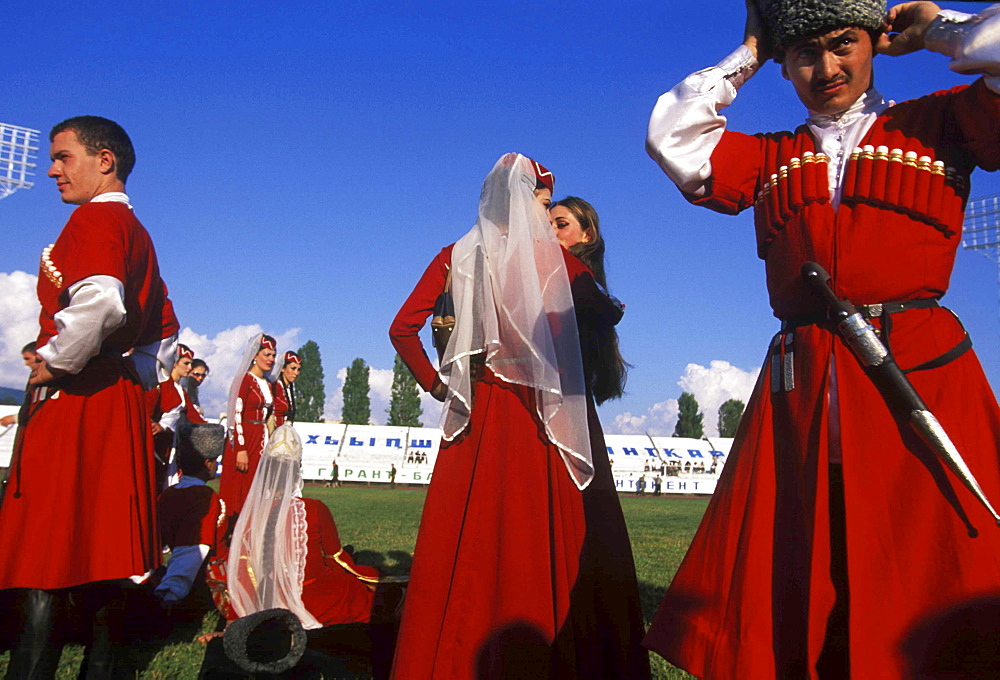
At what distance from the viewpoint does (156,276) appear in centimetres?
318

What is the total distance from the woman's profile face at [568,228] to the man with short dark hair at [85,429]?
75.0 inches

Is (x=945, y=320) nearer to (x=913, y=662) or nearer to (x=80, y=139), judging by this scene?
(x=913, y=662)

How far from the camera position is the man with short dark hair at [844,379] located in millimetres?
1541

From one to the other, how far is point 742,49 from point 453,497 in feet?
5.69

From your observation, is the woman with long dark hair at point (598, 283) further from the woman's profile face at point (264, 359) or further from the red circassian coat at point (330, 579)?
the woman's profile face at point (264, 359)

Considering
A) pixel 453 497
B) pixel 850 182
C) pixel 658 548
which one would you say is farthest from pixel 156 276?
pixel 658 548

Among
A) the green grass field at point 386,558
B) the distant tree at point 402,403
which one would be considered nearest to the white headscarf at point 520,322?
the green grass field at point 386,558

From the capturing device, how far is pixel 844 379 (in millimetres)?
1723

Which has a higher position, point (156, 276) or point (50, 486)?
point (156, 276)

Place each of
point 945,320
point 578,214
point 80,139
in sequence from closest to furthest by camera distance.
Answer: point 945,320
point 80,139
point 578,214

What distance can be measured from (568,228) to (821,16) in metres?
2.19

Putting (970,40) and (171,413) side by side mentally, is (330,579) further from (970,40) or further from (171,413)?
(171,413)

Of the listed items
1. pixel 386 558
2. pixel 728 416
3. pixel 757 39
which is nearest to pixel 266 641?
pixel 757 39

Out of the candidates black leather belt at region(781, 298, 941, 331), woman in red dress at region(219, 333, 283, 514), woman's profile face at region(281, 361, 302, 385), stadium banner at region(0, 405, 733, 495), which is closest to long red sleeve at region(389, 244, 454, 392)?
black leather belt at region(781, 298, 941, 331)
